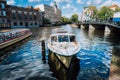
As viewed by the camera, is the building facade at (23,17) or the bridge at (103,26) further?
the building facade at (23,17)

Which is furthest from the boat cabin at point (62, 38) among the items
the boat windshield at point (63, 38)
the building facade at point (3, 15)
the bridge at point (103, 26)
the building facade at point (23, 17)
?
the building facade at point (23, 17)

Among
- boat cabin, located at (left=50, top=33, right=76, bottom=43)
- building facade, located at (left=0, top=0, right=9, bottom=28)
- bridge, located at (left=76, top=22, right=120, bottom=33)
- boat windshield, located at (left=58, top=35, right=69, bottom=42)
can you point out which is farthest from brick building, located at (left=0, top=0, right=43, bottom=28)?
boat windshield, located at (left=58, top=35, right=69, bottom=42)

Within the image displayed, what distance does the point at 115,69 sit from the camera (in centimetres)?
291

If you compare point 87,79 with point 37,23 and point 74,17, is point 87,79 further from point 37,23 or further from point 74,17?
point 74,17

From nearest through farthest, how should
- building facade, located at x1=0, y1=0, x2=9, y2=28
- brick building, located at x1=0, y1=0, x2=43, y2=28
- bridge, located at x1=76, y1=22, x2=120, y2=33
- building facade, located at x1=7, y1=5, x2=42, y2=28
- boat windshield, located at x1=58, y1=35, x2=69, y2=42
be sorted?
boat windshield, located at x1=58, y1=35, x2=69, y2=42, bridge, located at x1=76, y1=22, x2=120, y2=33, building facade, located at x1=0, y1=0, x2=9, y2=28, brick building, located at x1=0, y1=0, x2=43, y2=28, building facade, located at x1=7, y1=5, x2=42, y2=28

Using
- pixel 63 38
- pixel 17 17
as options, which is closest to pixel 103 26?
pixel 17 17

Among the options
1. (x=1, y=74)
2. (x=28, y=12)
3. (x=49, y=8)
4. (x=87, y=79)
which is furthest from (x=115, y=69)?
(x=49, y=8)

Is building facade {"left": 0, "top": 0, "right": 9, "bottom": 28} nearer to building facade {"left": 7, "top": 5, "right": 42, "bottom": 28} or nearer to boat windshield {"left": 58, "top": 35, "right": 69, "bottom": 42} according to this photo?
building facade {"left": 7, "top": 5, "right": 42, "bottom": 28}

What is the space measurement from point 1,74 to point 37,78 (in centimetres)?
354

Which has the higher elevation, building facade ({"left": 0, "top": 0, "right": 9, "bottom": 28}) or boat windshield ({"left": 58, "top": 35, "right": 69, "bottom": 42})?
building facade ({"left": 0, "top": 0, "right": 9, "bottom": 28})

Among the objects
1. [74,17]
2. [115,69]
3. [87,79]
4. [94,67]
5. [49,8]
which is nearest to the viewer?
[115,69]

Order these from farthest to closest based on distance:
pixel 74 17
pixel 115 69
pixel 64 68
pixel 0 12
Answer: pixel 74 17, pixel 0 12, pixel 64 68, pixel 115 69

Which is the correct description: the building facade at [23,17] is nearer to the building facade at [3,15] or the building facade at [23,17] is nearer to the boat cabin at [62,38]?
the building facade at [3,15]

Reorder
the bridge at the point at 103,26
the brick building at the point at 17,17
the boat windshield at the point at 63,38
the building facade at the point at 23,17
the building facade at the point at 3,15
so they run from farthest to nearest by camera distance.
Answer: the building facade at the point at 23,17
the brick building at the point at 17,17
the building facade at the point at 3,15
the bridge at the point at 103,26
the boat windshield at the point at 63,38
